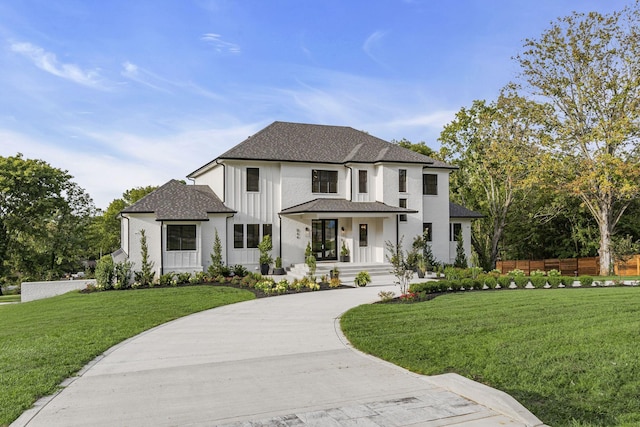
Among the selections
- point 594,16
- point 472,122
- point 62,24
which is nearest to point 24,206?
point 62,24

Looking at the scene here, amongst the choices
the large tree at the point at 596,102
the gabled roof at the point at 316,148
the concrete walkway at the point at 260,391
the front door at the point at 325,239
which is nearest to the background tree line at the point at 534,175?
the large tree at the point at 596,102

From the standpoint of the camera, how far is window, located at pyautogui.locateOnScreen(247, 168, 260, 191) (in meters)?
22.9

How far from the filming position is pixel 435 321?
9977 mm

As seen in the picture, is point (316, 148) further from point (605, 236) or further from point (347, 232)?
point (605, 236)

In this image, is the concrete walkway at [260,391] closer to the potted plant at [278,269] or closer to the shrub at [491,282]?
the shrub at [491,282]

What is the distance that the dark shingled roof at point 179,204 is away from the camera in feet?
68.2

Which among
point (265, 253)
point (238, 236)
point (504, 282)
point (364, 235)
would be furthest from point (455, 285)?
point (238, 236)

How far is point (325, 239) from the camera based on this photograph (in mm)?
23672

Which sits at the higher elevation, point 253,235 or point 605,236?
point 253,235

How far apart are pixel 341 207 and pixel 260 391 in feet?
55.3

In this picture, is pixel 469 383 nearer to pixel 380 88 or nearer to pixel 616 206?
pixel 380 88

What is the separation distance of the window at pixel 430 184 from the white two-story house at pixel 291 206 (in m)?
0.06

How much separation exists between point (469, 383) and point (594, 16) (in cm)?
2541

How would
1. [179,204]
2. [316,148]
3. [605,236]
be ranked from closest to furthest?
[179,204], [316,148], [605,236]
